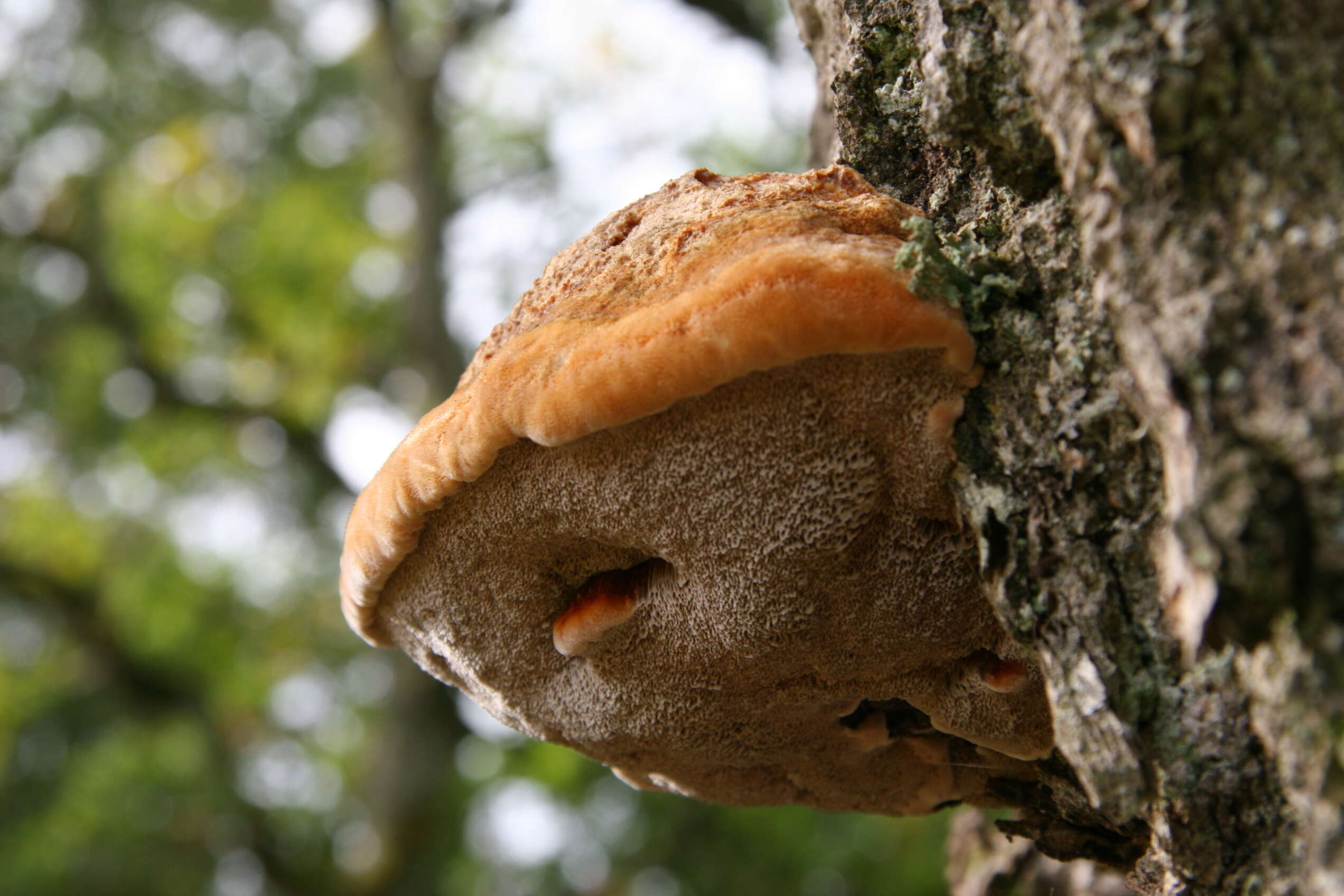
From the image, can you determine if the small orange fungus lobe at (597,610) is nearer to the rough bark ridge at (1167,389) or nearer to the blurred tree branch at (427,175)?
the rough bark ridge at (1167,389)

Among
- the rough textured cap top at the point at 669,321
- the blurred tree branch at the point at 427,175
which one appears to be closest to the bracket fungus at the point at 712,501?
the rough textured cap top at the point at 669,321

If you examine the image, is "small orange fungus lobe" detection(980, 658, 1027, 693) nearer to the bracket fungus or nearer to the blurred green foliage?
the bracket fungus

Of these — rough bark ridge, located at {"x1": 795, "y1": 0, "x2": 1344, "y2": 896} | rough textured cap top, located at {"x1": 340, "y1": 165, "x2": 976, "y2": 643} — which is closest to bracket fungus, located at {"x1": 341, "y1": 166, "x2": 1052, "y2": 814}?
rough textured cap top, located at {"x1": 340, "y1": 165, "x2": 976, "y2": 643}

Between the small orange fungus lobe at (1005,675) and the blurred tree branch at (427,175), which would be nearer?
the small orange fungus lobe at (1005,675)

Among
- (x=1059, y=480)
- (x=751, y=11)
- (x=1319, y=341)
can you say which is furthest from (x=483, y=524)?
(x=751, y=11)

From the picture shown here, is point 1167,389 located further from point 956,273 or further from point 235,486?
point 235,486

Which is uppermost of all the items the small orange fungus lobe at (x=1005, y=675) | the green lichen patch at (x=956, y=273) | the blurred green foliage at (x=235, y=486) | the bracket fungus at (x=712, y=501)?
the green lichen patch at (x=956, y=273)

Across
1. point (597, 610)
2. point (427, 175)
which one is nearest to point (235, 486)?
point (427, 175)
